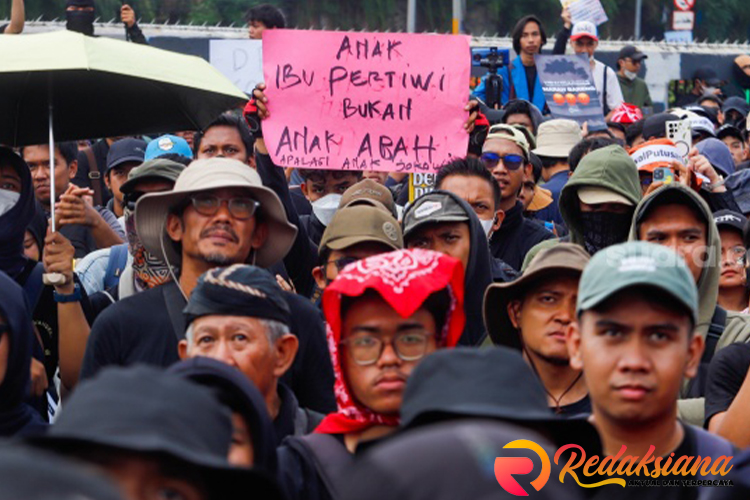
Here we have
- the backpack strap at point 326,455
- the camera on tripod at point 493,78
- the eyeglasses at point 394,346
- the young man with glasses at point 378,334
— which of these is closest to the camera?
the backpack strap at point 326,455

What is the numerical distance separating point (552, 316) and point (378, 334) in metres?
0.81

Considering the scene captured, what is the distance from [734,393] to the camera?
15.7 ft

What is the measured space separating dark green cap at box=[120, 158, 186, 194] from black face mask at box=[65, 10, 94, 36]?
12.9ft

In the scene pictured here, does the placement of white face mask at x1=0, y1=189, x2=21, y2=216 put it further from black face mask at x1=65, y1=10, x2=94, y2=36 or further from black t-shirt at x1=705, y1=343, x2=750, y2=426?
black face mask at x1=65, y1=10, x2=94, y2=36

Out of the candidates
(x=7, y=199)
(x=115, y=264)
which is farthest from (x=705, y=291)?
(x=7, y=199)

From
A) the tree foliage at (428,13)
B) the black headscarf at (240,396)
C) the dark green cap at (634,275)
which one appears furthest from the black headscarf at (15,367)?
the tree foliage at (428,13)

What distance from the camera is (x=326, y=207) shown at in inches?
296

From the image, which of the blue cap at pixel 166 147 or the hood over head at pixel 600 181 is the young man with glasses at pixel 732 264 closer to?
the hood over head at pixel 600 181

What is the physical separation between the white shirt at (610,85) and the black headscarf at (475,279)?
736 cm

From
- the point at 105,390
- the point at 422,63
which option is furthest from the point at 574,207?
the point at 105,390

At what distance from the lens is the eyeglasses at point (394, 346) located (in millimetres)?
4316

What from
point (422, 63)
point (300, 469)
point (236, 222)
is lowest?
point (300, 469)

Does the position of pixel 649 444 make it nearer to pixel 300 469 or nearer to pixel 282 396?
pixel 300 469

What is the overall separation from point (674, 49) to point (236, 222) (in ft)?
54.3
